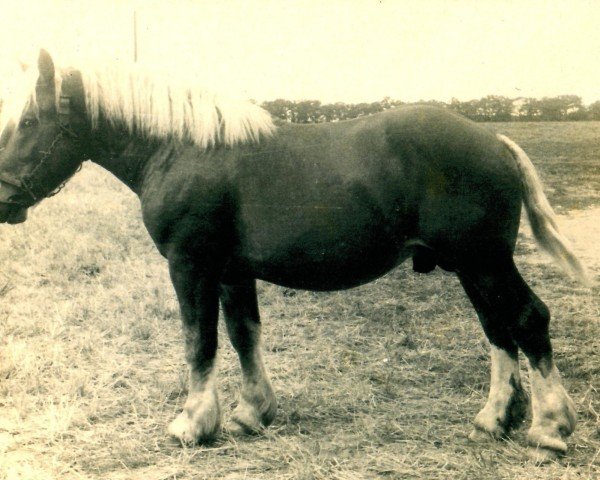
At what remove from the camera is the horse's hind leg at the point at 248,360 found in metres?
3.60

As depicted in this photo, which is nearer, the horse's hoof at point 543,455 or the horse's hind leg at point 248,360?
the horse's hoof at point 543,455

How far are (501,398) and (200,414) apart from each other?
5.99 feet

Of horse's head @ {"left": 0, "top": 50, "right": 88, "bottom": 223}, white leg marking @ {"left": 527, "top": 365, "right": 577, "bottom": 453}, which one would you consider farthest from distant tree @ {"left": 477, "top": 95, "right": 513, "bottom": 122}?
horse's head @ {"left": 0, "top": 50, "right": 88, "bottom": 223}

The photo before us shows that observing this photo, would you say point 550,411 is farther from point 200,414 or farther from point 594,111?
point 594,111

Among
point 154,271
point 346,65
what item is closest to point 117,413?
point 154,271

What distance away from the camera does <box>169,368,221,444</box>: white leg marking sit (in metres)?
3.36

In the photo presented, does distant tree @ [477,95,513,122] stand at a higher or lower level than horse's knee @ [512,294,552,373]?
higher

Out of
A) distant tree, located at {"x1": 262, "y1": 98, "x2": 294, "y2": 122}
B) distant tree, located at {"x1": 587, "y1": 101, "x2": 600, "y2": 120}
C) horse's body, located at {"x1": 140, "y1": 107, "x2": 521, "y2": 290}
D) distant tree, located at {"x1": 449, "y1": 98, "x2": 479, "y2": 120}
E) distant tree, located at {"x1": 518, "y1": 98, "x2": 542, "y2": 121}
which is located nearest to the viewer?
horse's body, located at {"x1": 140, "y1": 107, "x2": 521, "y2": 290}

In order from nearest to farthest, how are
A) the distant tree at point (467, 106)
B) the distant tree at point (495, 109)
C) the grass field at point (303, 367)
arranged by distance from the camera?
the grass field at point (303, 367) < the distant tree at point (495, 109) < the distant tree at point (467, 106)

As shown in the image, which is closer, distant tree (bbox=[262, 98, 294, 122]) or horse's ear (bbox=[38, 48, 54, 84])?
horse's ear (bbox=[38, 48, 54, 84])

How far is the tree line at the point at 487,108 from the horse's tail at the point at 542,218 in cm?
137

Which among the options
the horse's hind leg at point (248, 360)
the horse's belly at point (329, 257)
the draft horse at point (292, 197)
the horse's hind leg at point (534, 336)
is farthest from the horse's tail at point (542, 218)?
the horse's hind leg at point (248, 360)

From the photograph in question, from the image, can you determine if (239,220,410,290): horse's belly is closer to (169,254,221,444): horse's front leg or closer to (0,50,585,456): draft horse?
(0,50,585,456): draft horse

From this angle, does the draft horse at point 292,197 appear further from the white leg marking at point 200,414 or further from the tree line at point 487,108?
the tree line at point 487,108
